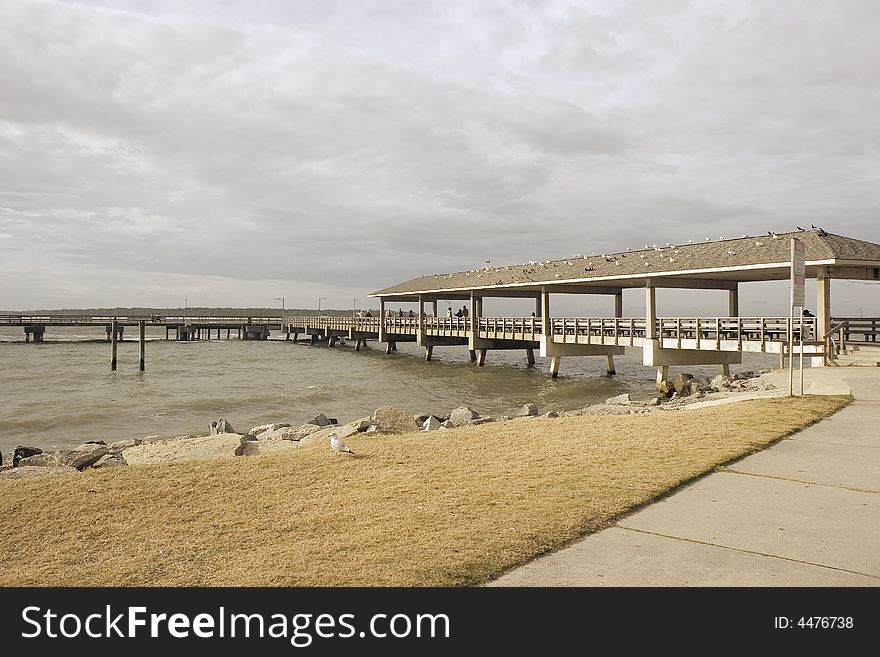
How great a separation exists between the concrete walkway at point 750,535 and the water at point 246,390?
14970mm

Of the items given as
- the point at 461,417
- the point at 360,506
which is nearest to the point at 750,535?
the point at 360,506

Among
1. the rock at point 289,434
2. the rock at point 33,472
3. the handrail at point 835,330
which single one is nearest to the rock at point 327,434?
the rock at point 289,434

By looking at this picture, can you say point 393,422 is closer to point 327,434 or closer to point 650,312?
point 327,434

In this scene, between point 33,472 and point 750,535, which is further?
point 33,472

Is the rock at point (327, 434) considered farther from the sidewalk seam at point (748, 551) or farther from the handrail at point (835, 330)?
the handrail at point (835, 330)

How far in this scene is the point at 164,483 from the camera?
25.9ft

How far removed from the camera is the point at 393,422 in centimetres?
1350

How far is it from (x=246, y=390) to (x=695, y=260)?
20.2 metres

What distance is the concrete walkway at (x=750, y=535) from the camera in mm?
4125

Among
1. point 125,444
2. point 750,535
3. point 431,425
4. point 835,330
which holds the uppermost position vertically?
point 835,330

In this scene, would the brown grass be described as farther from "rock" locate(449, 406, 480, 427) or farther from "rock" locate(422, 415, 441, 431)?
"rock" locate(449, 406, 480, 427)

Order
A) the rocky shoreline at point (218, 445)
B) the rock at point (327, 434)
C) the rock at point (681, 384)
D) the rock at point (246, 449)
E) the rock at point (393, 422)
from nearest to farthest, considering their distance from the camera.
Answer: the rocky shoreline at point (218, 445) → the rock at point (246, 449) → the rock at point (327, 434) → the rock at point (393, 422) → the rock at point (681, 384)
